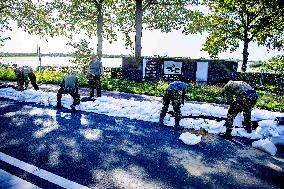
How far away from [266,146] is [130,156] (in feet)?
10.3

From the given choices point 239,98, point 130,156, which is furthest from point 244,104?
point 130,156

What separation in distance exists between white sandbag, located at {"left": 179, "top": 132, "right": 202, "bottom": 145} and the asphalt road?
0.12m

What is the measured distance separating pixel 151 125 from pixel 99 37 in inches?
806

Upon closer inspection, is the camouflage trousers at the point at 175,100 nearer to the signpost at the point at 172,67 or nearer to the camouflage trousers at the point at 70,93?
the camouflage trousers at the point at 70,93

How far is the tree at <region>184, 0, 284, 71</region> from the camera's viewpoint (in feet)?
85.6

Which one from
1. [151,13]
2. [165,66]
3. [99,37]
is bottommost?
[165,66]

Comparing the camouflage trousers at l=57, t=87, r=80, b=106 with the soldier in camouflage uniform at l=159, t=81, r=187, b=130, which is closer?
the soldier in camouflage uniform at l=159, t=81, r=187, b=130

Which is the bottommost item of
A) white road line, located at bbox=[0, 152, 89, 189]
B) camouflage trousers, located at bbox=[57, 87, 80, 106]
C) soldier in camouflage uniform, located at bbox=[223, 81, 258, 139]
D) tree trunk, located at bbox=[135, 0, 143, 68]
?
white road line, located at bbox=[0, 152, 89, 189]

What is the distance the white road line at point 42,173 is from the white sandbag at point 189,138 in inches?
119

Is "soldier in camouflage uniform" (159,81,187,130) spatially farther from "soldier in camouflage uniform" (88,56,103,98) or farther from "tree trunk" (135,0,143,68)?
"tree trunk" (135,0,143,68)

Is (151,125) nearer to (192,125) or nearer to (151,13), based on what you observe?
(192,125)

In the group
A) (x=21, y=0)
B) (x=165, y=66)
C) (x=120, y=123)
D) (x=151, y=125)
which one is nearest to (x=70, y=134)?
(x=120, y=123)

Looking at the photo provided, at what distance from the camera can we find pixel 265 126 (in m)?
7.58

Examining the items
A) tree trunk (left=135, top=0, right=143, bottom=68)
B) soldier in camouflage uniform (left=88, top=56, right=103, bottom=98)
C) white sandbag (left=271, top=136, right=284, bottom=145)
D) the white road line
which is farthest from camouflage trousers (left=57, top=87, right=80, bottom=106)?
tree trunk (left=135, top=0, right=143, bottom=68)
